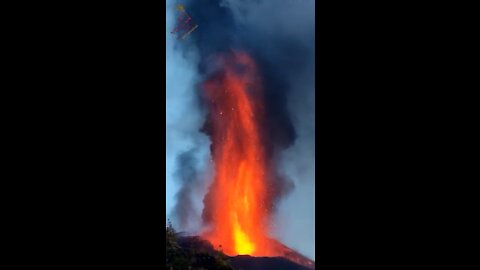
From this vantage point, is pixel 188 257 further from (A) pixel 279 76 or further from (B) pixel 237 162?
(A) pixel 279 76

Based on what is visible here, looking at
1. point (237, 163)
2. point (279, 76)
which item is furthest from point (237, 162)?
point (279, 76)

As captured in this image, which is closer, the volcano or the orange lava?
the volcano

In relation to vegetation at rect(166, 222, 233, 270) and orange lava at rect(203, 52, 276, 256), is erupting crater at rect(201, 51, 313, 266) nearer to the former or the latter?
orange lava at rect(203, 52, 276, 256)

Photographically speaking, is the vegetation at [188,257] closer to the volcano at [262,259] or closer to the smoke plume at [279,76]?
the volcano at [262,259]

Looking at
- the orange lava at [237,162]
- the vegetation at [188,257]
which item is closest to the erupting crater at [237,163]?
the orange lava at [237,162]

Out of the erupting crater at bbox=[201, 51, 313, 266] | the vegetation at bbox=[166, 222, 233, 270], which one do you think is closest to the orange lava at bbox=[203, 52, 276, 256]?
the erupting crater at bbox=[201, 51, 313, 266]

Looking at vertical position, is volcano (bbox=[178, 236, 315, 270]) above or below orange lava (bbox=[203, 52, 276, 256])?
below
